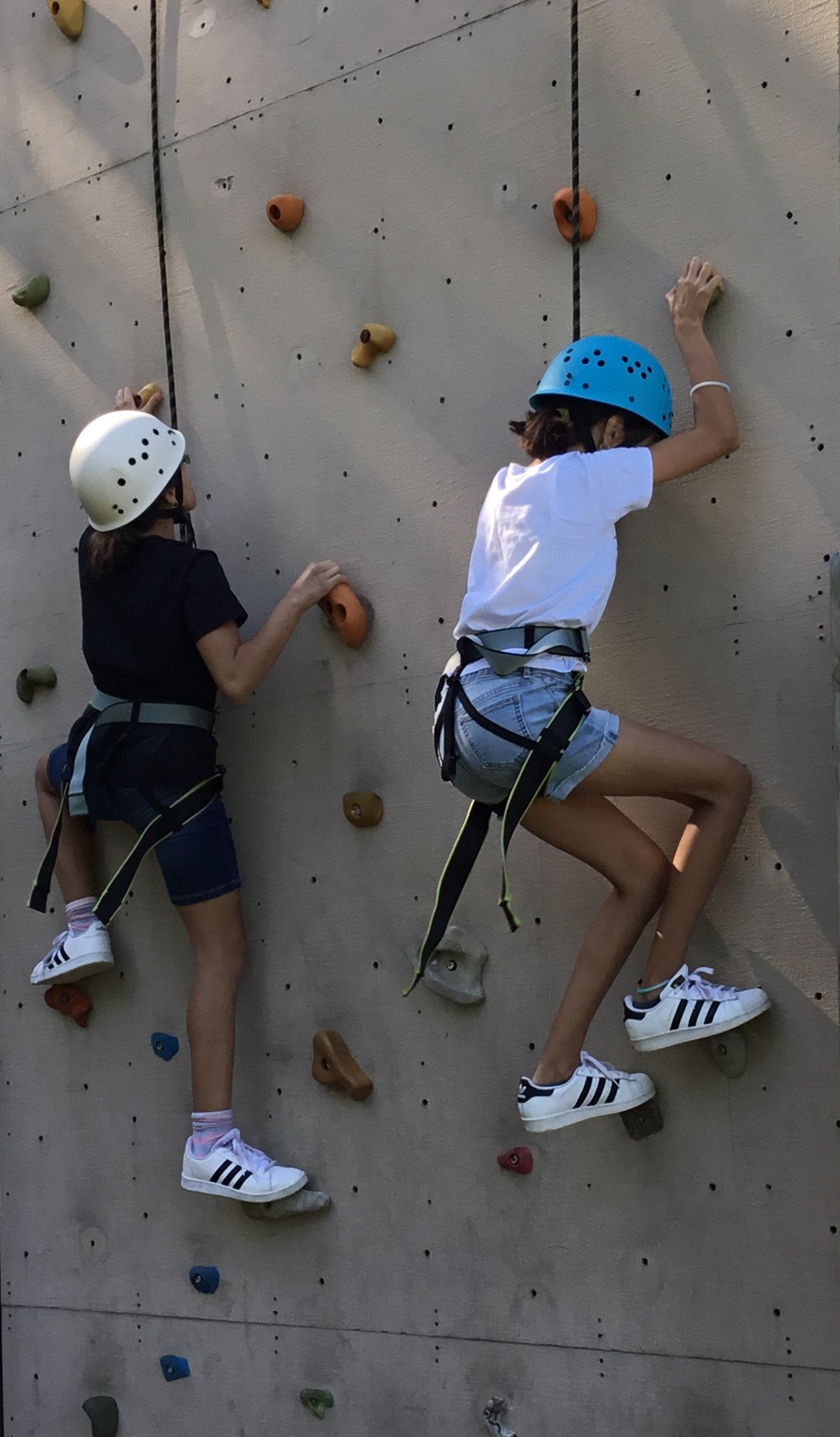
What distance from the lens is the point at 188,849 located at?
3273mm

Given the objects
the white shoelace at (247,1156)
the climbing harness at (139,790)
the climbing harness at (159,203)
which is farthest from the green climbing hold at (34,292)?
the white shoelace at (247,1156)

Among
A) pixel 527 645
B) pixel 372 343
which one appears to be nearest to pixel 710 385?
pixel 527 645

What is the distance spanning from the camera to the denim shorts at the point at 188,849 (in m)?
3.25

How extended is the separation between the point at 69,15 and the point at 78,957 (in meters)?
2.27

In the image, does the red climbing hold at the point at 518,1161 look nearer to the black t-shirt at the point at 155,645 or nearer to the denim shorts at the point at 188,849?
the denim shorts at the point at 188,849

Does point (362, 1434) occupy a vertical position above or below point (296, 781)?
below

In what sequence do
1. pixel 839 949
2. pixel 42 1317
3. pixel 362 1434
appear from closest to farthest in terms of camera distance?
1. pixel 839 949
2. pixel 362 1434
3. pixel 42 1317

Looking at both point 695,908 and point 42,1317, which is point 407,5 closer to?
point 695,908

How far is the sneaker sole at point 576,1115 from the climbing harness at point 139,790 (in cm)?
98

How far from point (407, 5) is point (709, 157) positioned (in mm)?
825

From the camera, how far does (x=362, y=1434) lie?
316 centimetres

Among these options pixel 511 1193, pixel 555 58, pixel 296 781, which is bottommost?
pixel 511 1193

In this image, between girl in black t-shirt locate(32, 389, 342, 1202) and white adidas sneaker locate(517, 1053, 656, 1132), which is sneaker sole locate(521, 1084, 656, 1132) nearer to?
white adidas sneaker locate(517, 1053, 656, 1132)

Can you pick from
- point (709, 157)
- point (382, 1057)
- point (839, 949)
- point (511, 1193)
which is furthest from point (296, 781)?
point (709, 157)
